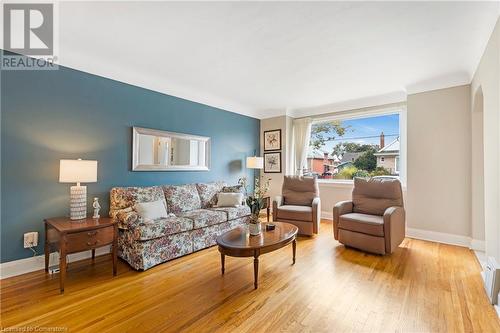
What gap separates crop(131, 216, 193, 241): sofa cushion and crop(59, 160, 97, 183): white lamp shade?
0.76 meters

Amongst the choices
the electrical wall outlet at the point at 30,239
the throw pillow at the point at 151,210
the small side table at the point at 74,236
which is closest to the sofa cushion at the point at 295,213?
the throw pillow at the point at 151,210

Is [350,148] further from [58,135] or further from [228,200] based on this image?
[58,135]

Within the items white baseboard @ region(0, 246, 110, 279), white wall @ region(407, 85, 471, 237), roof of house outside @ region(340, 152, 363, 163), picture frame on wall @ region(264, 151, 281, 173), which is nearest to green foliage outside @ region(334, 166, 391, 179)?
roof of house outside @ region(340, 152, 363, 163)

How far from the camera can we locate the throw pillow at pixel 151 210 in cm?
285

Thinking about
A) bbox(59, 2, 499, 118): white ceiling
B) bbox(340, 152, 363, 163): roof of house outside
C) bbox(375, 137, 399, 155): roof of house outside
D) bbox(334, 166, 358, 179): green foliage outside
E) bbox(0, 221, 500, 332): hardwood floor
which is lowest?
bbox(0, 221, 500, 332): hardwood floor

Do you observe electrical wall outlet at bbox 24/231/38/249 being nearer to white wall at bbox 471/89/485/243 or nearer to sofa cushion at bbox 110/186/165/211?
sofa cushion at bbox 110/186/165/211

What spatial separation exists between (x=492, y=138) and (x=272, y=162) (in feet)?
12.7

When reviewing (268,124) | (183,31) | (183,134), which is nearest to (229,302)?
(183,31)

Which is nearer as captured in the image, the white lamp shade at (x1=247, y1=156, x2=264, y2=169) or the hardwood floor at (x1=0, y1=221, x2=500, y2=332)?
the hardwood floor at (x1=0, y1=221, x2=500, y2=332)

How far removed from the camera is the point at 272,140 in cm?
562

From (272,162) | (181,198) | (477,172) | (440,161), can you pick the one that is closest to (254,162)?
(272,162)

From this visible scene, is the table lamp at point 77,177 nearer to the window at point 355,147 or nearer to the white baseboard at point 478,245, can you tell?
the window at point 355,147

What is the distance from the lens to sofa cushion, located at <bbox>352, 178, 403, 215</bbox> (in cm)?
333

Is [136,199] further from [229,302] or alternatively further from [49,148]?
[229,302]
